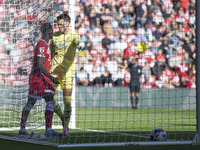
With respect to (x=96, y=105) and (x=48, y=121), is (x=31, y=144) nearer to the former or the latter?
(x=48, y=121)

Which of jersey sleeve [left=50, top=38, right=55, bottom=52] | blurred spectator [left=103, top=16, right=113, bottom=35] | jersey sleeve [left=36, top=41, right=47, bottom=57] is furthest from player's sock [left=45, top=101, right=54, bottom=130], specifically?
blurred spectator [left=103, top=16, right=113, bottom=35]

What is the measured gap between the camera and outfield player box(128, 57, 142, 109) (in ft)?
48.3

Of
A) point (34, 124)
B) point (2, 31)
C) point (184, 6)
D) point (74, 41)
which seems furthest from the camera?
point (184, 6)

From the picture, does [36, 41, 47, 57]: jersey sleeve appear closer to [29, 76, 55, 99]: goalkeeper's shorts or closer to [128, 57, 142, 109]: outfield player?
[29, 76, 55, 99]: goalkeeper's shorts

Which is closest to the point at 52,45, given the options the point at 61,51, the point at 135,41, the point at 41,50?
the point at 61,51

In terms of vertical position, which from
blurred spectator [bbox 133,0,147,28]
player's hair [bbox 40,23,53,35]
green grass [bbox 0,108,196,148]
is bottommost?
green grass [bbox 0,108,196,148]

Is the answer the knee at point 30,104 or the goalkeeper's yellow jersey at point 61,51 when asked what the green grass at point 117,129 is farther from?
the goalkeeper's yellow jersey at point 61,51

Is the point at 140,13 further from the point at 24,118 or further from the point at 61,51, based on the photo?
the point at 24,118

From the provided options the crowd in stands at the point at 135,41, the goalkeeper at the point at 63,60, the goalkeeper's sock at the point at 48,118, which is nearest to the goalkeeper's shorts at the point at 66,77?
the goalkeeper at the point at 63,60

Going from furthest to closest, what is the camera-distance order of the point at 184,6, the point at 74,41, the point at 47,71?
1. the point at 184,6
2. the point at 74,41
3. the point at 47,71

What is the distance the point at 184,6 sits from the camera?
14.5 metres

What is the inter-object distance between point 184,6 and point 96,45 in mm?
3353

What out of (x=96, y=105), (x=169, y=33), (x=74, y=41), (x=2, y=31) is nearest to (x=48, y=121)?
(x=74, y=41)

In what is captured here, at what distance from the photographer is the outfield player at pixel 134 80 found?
14.7 meters
